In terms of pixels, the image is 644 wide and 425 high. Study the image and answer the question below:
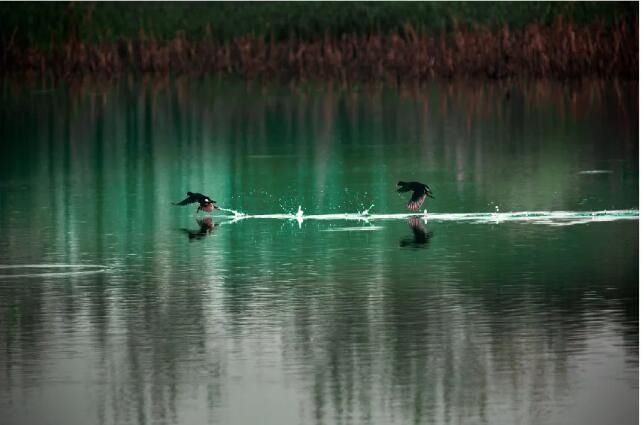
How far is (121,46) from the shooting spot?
28.2 metres

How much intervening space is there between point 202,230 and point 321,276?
2.73m

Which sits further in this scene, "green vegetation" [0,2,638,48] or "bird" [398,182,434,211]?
"green vegetation" [0,2,638,48]

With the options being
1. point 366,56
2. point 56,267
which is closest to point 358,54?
point 366,56

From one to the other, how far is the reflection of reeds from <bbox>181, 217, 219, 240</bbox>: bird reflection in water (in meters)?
10.9

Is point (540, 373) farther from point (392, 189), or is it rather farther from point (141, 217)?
point (392, 189)

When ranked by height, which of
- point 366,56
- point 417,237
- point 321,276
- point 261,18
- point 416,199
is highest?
point 261,18

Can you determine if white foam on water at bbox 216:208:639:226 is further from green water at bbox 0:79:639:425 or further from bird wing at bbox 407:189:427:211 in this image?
bird wing at bbox 407:189:427:211

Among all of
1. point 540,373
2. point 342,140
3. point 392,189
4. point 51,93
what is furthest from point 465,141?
point 540,373

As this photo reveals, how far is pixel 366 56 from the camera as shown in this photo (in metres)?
29.1

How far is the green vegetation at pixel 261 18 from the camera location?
85.4 ft

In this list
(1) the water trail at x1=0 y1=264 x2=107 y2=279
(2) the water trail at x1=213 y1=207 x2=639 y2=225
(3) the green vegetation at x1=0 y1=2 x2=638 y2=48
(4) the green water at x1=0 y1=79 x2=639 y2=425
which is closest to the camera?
(4) the green water at x1=0 y1=79 x2=639 y2=425

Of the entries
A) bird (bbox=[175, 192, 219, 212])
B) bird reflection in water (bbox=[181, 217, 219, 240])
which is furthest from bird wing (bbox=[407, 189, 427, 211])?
bird (bbox=[175, 192, 219, 212])

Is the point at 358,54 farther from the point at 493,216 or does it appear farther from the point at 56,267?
the point at 56,267

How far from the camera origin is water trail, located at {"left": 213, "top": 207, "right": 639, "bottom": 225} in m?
15.3
